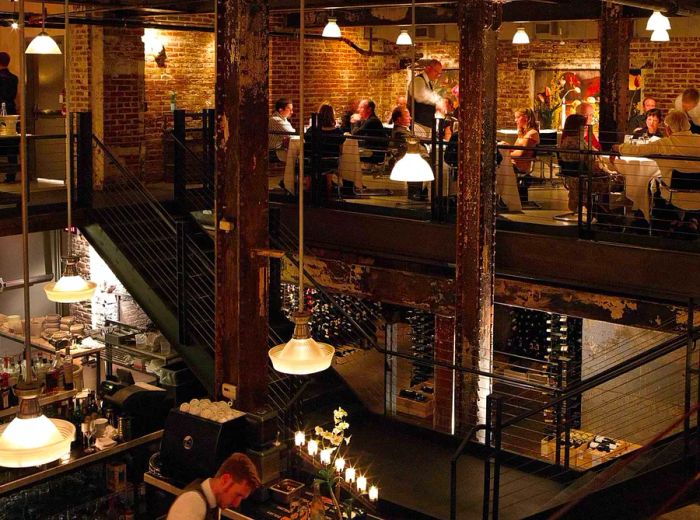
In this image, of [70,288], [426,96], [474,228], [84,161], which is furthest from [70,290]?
[426,96]

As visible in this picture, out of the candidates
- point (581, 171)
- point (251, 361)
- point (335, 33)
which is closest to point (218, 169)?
point (251, 361)

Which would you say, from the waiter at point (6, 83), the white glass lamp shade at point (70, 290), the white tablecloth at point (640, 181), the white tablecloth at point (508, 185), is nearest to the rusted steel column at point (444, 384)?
the white tablecloth at point (508, 185)

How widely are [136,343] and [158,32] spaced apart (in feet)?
14.4

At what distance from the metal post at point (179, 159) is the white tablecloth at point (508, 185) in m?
3.20

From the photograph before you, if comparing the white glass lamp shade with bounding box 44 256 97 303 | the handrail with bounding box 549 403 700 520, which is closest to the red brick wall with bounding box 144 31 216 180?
the white glass lamp shade with bounding box 44 256 97 303

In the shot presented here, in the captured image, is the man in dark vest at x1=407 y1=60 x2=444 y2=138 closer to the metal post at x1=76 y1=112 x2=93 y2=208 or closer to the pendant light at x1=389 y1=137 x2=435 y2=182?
the metal post at x1=76 y1=112 x2=93 y2=208

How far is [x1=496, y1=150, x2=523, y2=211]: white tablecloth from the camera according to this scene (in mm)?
9828

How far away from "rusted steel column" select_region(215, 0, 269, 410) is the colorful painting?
10.4 meters

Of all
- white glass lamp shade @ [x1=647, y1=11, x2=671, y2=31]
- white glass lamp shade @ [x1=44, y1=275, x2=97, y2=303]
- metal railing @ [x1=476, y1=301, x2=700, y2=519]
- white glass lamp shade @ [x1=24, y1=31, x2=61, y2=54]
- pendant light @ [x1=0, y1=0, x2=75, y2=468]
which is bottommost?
metal railing @ [x1=476, y1=301, x2=700, y2=519]

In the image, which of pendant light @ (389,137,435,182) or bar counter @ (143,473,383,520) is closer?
bar counter @ (143,473,383,520)

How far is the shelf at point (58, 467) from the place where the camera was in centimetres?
660

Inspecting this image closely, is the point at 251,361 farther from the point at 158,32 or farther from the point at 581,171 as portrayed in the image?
the point at 158,32

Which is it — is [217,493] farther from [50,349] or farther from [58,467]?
[50,349]

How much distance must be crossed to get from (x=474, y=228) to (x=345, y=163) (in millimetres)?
2810
